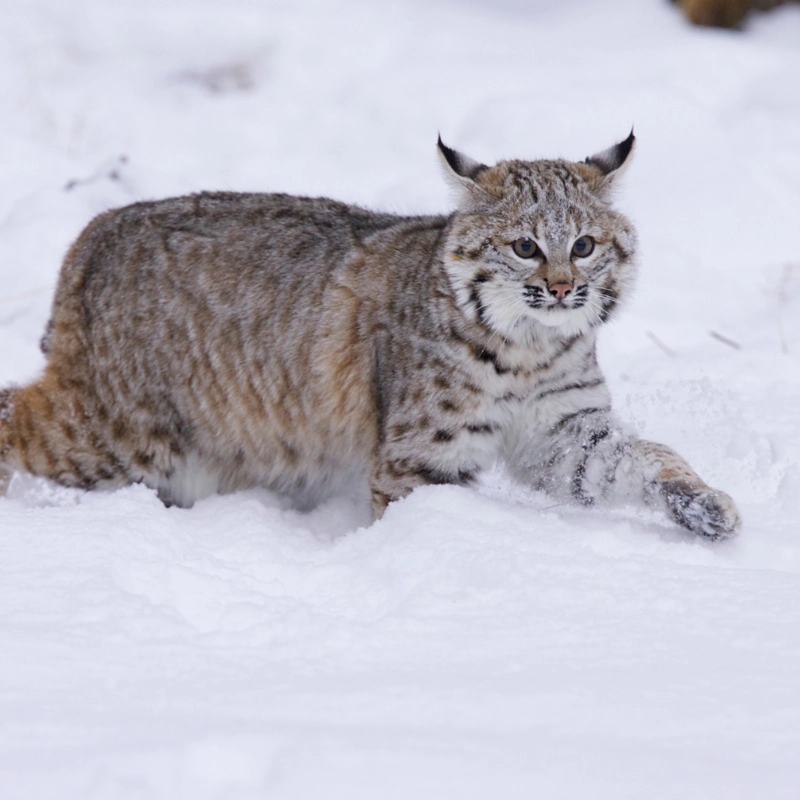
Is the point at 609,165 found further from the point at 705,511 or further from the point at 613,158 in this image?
the point at 705,511

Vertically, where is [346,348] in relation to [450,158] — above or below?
below

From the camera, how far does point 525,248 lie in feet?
13.2

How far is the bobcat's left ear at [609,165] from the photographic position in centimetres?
426

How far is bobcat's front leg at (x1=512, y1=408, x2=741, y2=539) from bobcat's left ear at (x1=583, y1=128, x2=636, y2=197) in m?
0.82

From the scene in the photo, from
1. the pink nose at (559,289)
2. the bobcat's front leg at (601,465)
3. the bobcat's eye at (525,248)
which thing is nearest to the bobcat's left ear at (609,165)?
the bobcat's eye at (525,248)

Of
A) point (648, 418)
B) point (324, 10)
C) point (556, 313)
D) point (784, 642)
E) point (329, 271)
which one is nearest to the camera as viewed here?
point (784, 642)

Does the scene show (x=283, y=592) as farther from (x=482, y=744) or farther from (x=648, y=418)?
(x=648, y=418)

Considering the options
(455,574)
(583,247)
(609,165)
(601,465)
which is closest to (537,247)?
(583,247)

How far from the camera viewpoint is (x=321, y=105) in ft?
29.6

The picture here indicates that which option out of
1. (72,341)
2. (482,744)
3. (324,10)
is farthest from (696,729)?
(324,10)

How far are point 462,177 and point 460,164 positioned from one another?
3.1 inches

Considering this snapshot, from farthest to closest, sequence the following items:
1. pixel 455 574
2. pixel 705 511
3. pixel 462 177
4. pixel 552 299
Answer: pixel 462 177, pixel 552 299, pixel 705 511, pixel 455 574

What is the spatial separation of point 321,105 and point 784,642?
22.9 feet

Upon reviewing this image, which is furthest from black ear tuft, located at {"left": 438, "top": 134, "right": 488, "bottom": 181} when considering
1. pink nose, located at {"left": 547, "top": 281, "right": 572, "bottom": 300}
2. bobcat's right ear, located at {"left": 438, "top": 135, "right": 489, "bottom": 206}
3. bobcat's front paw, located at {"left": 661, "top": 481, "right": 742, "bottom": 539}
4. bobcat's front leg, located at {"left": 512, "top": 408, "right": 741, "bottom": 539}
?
bobcat's front paw, located at {"left": 661, "top": 481, "right": 742, "bottom": 539}
